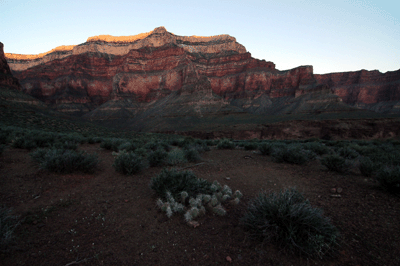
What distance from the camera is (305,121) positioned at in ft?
134

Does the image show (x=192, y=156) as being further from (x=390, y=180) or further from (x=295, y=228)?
(x=390, y=180)

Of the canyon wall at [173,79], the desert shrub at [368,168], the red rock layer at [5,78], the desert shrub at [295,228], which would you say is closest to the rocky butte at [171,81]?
the canyon wall at [173,79]

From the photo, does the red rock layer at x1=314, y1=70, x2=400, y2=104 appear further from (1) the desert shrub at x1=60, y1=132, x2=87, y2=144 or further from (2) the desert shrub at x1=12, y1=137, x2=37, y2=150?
(2) the desert shrub at x1=12, y1=137, x2=37, y2=150

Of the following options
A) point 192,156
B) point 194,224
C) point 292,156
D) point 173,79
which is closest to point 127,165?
point 192,156

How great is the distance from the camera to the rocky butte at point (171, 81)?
232 feet

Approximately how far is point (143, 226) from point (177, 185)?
1048 mm

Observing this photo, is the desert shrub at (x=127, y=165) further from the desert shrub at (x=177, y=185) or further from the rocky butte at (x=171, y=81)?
the rocky butte at (x=171, y=81)

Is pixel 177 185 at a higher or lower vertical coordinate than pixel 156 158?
higher

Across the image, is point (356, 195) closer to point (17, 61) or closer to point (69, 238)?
point (69, 238)

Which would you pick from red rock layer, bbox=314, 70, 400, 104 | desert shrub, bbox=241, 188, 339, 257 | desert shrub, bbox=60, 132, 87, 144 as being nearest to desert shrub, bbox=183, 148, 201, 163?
desert shrub, bbox=241, 188, 339, 257

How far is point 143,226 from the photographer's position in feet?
9.64

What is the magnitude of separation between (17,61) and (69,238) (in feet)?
524

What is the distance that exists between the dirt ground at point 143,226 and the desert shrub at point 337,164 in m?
0.92

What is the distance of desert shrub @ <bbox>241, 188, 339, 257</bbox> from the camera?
7.28ft
